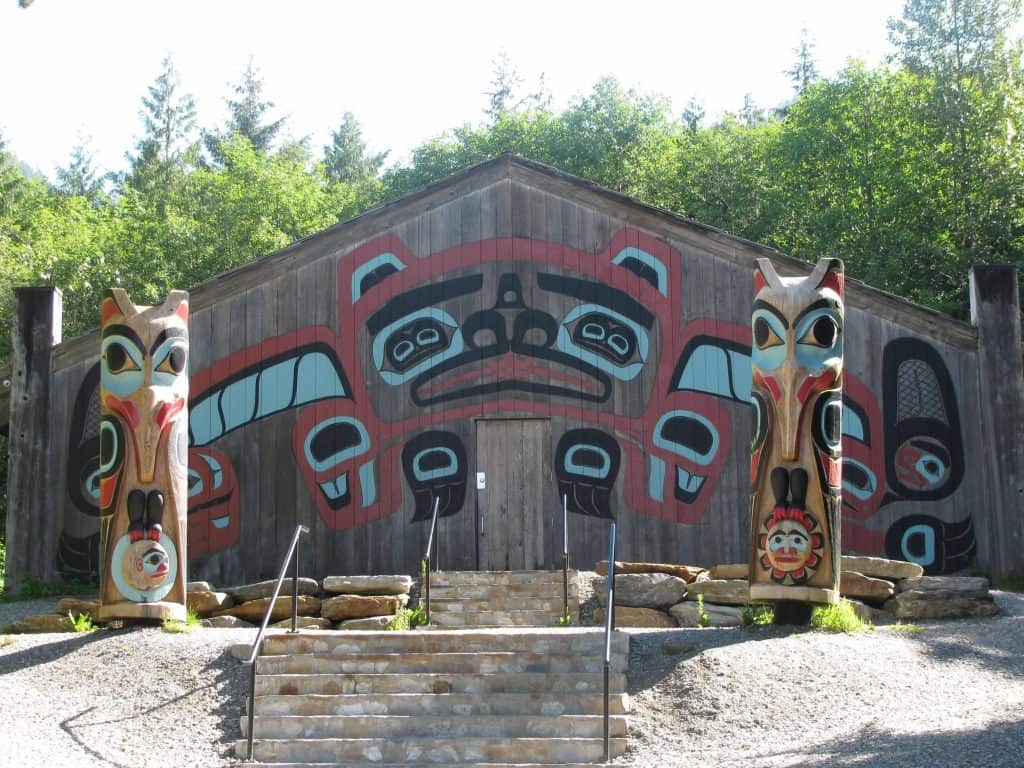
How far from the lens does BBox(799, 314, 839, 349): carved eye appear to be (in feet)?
43.3

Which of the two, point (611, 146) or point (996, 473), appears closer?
point (996, 473)

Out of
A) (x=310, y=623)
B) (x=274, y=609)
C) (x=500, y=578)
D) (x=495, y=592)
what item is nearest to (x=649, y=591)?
(x=495, y=592)

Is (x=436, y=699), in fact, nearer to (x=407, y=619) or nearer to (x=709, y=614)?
(x=407, y=619)

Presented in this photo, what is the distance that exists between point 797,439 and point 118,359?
7224 millimetres

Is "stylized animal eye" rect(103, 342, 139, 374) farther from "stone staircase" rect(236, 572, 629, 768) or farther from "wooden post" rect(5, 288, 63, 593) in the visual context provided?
"wooden post" rect(5, 288, 63, 593)

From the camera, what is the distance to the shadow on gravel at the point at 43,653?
12.3 m

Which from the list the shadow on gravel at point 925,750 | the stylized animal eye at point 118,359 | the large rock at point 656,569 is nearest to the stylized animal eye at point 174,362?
the stylized animal eye at point 118,359

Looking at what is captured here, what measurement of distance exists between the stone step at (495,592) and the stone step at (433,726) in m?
5.36

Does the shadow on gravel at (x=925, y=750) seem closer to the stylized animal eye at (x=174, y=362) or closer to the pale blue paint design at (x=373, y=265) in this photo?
the stylized animal eye at (x=174, y=362)

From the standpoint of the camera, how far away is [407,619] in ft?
50.3

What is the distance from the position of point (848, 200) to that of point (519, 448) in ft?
63.9

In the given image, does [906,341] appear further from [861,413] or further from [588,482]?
[588,482]

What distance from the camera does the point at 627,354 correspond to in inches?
720

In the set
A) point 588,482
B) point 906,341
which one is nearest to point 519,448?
point 588,482
